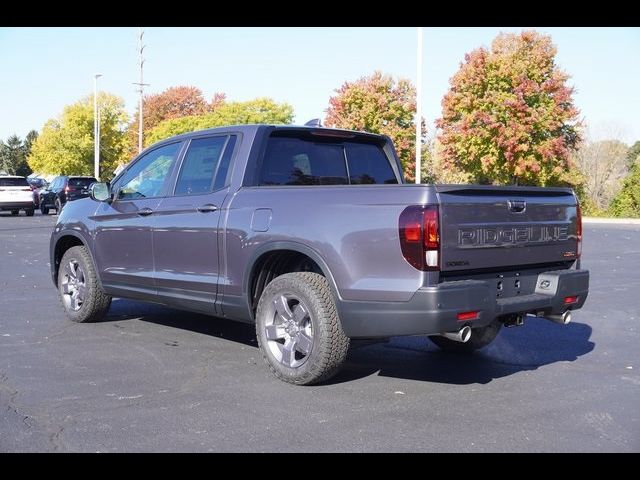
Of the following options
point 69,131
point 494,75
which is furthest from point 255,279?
point 69,131

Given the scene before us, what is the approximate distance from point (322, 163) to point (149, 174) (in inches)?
70.0

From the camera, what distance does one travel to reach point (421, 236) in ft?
14.9

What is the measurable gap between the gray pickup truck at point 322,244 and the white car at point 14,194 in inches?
1049

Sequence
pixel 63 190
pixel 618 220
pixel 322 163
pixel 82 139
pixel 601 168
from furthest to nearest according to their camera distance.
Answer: pixel 82 139
pixel 601 168
pixel 618 220
pixel 63 190
pixel 322 163

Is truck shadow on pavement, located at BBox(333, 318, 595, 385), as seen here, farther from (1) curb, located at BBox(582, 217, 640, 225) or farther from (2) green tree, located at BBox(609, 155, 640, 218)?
(2) green tree, located at BBox(609, 155, 640, 218)

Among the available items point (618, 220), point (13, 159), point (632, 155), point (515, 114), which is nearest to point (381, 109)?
point (515, 114)

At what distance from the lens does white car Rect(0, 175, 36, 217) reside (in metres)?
31.5

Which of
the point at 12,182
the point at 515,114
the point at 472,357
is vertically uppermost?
the point at 515,114

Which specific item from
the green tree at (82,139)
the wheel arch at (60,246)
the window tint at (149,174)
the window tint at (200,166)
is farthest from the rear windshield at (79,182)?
the green tree at (82,139)

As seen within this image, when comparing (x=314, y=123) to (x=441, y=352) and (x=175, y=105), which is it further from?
(x=175, y=105)

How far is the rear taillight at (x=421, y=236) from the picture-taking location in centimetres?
454

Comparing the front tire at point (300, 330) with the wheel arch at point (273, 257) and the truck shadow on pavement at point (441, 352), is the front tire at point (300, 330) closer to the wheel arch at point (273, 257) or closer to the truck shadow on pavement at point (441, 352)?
the wheel arch at point (273, 257)

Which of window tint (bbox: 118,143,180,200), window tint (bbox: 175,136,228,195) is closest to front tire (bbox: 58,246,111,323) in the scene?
window tint (bbox: 118,143,180,200)
